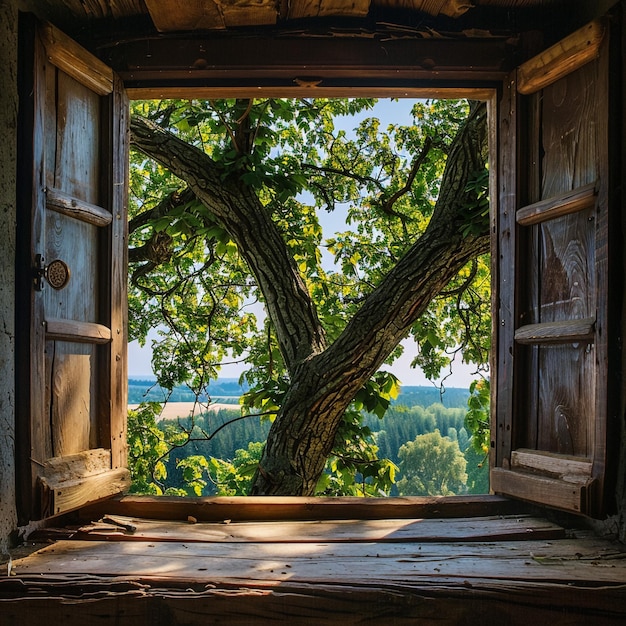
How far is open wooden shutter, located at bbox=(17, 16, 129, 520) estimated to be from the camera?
175cm

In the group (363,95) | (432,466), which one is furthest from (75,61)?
(432,466)

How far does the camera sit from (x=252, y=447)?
21.6ft

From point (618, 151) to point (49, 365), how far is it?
189cm

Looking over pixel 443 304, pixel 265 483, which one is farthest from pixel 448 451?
pixel 265 483

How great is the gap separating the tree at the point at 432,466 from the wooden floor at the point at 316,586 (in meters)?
9.41

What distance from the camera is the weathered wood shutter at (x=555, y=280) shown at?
71.5 inches

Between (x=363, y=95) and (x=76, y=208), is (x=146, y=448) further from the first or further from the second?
(x=363, y=95)

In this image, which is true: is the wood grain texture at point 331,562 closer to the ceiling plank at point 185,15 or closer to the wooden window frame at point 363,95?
the wooden window frame at point 363,95

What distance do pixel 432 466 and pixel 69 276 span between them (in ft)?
35.4

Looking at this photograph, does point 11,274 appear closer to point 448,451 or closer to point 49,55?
point 49,55

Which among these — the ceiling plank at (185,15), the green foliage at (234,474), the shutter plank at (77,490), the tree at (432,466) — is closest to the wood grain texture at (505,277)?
the ceiling plank at (185,15)

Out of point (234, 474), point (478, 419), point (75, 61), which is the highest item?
point (75, 61)

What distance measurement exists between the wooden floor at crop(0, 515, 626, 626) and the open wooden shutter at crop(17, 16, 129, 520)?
0.29 meters

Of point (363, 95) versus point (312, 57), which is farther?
point (363, 95)
